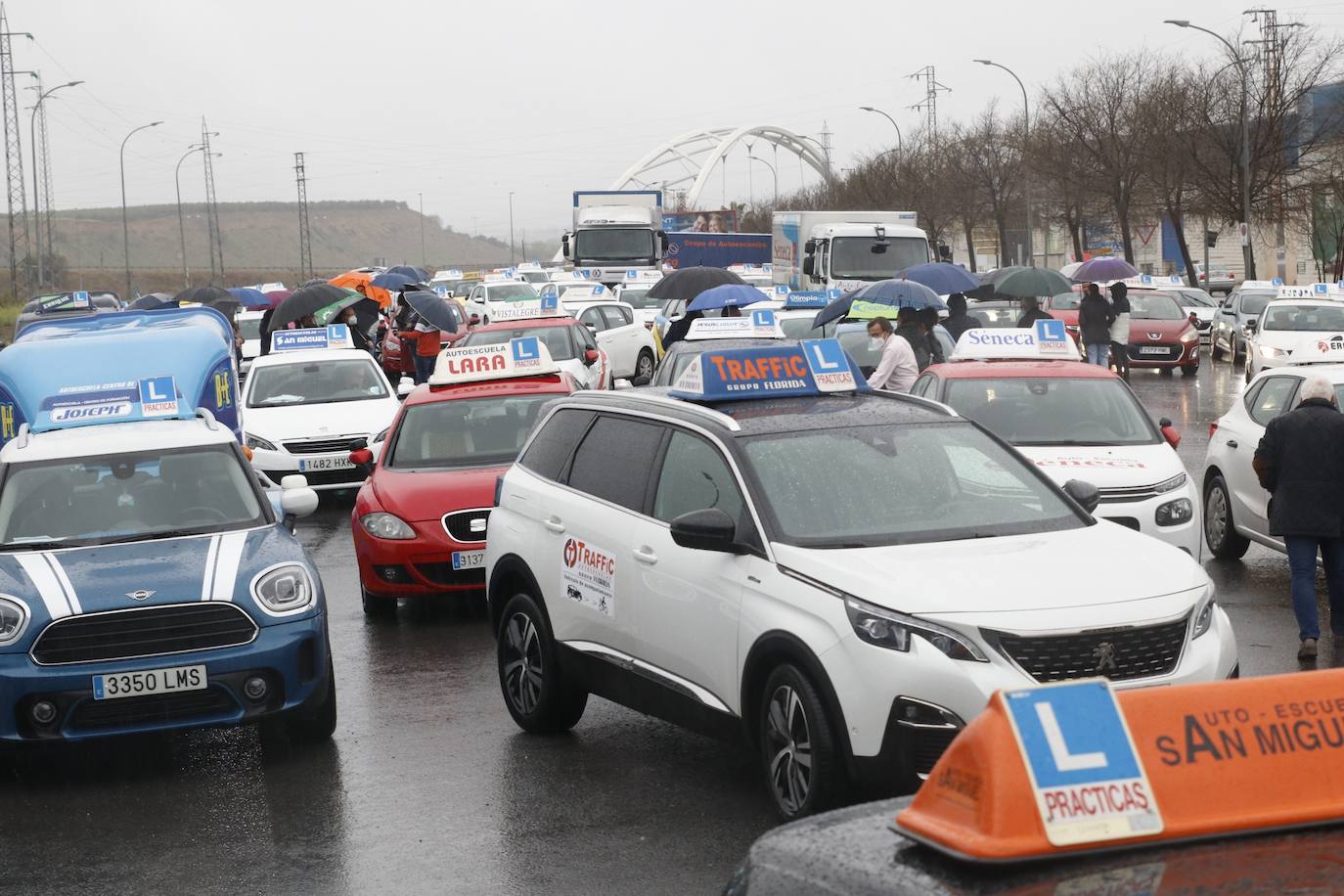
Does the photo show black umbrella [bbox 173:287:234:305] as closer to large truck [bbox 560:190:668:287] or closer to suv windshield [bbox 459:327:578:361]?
large truck [bbox 560:190:668:287]

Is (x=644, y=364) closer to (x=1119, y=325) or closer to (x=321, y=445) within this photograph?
(x=1119, y=325)

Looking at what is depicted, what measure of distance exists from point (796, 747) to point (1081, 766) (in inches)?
145

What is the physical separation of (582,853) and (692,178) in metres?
143

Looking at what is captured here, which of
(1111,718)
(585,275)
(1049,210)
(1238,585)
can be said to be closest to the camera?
(1111,718)

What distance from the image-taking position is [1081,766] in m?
2.74

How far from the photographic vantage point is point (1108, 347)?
25.3 m

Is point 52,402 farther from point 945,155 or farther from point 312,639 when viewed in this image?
point 945,155

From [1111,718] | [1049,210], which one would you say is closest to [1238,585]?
[1111,718]

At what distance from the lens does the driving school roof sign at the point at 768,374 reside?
7836 millimetres

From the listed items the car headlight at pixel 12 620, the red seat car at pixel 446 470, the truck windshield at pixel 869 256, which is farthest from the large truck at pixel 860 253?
the car headlight at pixel 12 620

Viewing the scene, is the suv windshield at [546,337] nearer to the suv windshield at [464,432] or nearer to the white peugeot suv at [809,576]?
the suv windshield at [464,432]

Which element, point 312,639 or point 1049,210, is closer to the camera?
point 312,639

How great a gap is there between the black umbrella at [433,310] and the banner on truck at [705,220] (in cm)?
6227

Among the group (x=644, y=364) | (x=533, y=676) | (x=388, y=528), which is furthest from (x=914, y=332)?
(x=644, y=364)
